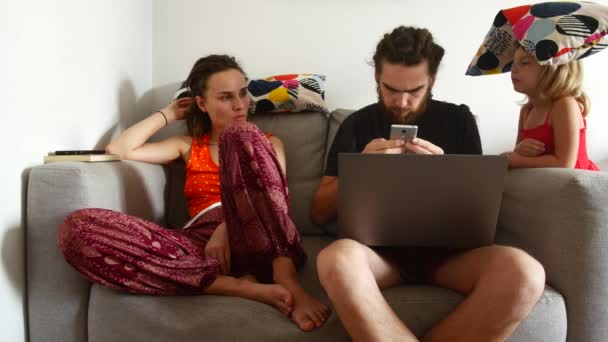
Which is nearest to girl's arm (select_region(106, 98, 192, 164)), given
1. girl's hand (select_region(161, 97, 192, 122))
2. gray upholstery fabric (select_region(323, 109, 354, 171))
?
girl's hand (select_region(161, 97, 192, 122))

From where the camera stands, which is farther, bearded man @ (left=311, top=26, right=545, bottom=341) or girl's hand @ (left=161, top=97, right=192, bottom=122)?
girl's hand @ (left=161, top=97, right=192, bottom=122)

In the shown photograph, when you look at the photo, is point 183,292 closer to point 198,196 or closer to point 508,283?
point 198,196

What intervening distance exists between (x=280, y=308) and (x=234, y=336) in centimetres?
10

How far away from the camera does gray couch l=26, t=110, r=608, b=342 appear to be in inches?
31.6

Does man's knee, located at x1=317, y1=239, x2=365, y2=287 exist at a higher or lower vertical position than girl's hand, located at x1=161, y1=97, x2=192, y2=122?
lower

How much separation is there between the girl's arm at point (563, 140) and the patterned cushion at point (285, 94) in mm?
667

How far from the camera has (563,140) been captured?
1112 millimetres

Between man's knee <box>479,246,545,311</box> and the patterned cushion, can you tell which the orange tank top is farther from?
man's knee <box>479,246,545,311</box>

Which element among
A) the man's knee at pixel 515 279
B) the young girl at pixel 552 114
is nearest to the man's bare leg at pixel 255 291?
the man's knee at pixel 515 279

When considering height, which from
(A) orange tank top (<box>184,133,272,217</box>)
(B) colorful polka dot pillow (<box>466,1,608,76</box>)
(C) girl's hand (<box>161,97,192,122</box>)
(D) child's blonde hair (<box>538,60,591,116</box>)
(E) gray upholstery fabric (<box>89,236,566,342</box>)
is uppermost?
(B) colorful polka dot pillow (<box>466,1,608,76</box>)

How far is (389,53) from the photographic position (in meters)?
1.08

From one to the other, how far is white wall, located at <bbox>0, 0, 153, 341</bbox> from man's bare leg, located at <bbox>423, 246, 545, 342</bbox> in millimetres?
808

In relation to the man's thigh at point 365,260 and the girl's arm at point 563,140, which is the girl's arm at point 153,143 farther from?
the girl's arm at point 563,140

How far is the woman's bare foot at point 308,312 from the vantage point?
79 centimetres
